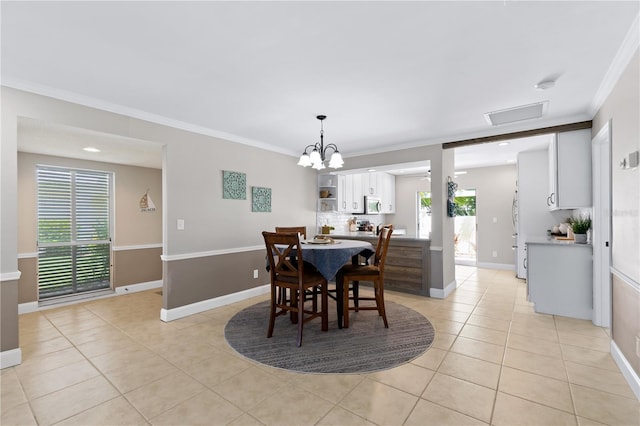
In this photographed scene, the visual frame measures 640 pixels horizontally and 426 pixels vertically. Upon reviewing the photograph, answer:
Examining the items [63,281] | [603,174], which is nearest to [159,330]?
[63,281]

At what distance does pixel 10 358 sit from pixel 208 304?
5.93 feet

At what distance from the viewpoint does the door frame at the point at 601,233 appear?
3156 mm

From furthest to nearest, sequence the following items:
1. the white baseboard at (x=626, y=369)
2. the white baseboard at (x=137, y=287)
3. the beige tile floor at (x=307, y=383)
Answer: the white baseboard at (x=137, y=287), the white baseboard at (x=626, y=369), the beige tile floor at (x=307, y=383)

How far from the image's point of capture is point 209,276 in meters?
3.93

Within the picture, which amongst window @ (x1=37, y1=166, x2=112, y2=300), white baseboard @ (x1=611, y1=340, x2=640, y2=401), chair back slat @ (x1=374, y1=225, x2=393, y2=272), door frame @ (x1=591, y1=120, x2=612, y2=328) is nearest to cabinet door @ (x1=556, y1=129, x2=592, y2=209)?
door frame @ (x1=591, y1=120, x2=612, y2=328)

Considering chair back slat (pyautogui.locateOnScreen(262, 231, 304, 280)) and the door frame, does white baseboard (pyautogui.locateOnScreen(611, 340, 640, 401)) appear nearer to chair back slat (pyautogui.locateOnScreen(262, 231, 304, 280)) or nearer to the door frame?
the door frame

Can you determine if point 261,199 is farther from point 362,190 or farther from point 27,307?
point 27,307

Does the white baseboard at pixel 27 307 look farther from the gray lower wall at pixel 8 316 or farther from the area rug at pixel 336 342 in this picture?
the area rug at pixel 336 342

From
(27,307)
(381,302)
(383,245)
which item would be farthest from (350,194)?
(27,307)

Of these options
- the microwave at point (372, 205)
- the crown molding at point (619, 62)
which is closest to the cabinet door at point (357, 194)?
the microwave at point (372, 205)

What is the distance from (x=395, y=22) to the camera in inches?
70.7

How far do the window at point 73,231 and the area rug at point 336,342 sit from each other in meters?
2.95

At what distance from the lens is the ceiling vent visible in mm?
3154

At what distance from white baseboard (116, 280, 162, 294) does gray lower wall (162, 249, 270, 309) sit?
1979 millimetres
